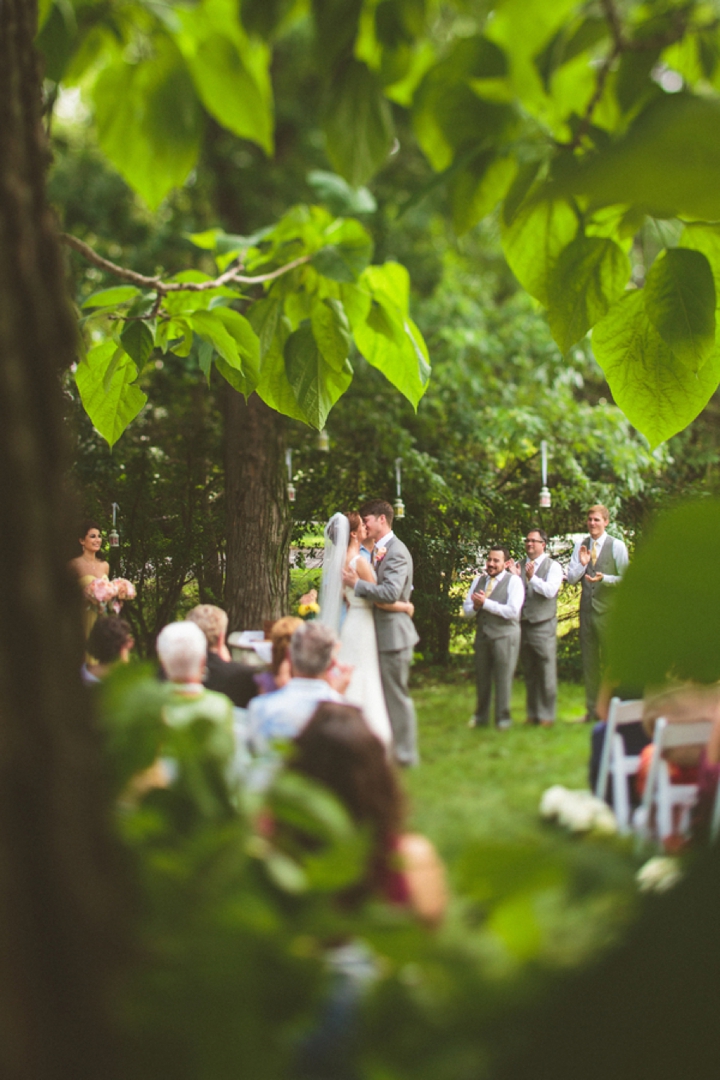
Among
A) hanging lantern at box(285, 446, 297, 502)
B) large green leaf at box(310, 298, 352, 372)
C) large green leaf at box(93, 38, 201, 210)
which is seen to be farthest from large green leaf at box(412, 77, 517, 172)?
hanging lantern at box(285, 446, 297, 502)

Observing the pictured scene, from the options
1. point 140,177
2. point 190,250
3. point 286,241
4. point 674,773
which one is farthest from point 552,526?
point 140,177

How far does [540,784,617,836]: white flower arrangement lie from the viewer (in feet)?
8.34

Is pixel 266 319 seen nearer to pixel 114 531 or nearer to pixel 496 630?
pixel 496 630

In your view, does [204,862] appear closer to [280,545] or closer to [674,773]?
[674,773]

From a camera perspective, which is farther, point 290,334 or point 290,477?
point 290,477

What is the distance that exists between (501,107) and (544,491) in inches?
163

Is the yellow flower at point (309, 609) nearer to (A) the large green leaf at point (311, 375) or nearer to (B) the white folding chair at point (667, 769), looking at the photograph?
(B) the white folding chair at point (667, 769)

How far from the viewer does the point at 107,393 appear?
0.64 metres

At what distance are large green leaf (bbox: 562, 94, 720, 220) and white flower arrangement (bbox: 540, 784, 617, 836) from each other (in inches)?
95.6

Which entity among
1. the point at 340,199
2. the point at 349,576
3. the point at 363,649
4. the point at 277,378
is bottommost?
the point at 363,649

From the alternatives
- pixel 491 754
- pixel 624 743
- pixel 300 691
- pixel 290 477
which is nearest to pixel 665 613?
pixel 300 691

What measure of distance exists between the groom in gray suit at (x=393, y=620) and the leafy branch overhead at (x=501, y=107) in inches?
130

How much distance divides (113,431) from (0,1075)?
0.57 metres

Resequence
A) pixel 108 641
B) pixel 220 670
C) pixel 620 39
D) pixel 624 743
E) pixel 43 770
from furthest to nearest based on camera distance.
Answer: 1. pixel 624 743
2. pixel 220 670
3. pixel 108 641
4. pixel 620 39
5. pixel 43 770
